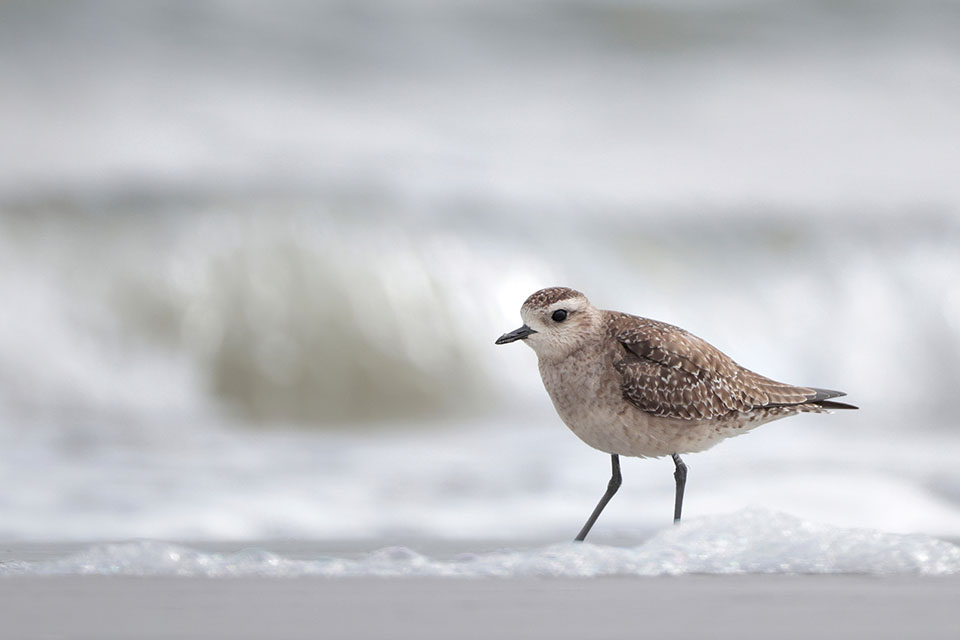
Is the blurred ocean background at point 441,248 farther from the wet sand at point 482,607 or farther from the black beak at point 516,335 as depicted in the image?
the wet sand at point 482,607

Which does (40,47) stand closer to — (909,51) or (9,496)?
(9,496)

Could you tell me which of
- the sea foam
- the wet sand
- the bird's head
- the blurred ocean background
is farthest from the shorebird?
the blurred ocean background

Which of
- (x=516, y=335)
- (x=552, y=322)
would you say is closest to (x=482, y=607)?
(x=516, y=335)

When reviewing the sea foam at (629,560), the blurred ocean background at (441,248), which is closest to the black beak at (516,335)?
the sea foam at (629,560)

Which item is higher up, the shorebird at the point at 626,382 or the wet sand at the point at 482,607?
the shorebird at the point at 626,382

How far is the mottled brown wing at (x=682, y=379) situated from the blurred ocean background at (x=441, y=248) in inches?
48.9

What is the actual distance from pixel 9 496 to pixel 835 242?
9.44 metres

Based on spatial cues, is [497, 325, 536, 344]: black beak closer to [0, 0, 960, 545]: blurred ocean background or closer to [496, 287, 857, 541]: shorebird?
[496, 287, 857, 541]: shorebird

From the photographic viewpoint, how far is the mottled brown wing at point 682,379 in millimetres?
5355

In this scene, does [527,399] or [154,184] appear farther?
[154,184]

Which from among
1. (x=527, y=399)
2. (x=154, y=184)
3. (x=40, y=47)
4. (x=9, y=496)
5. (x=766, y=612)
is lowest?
(x=766, y=612)

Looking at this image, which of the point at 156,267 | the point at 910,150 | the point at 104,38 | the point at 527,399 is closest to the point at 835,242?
the point at 910,150

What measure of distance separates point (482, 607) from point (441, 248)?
29.0ft

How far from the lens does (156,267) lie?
39.3 feet
